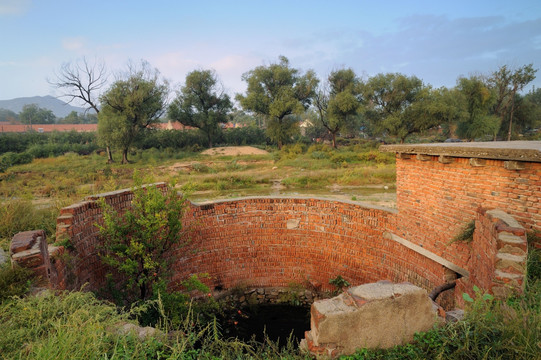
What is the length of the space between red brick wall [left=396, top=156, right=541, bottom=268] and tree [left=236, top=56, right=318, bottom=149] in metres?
25.5

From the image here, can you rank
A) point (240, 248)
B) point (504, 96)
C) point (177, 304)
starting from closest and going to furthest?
point (177, 304) < point (240, 248) < point (504, 96)

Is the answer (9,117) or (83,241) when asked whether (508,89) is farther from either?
(9,117)

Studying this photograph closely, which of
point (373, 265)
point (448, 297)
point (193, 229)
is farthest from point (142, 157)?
point (448, 297)

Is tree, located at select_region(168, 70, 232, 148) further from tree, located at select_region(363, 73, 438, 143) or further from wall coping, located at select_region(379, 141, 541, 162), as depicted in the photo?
wall coping, located at select_region(379, 141, 541, 162)

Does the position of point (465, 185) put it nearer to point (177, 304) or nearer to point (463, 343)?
point (463, 343)

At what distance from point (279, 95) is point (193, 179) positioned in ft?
57.8

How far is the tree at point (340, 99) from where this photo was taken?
2995cm

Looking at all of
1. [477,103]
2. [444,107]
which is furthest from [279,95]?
[477,103]

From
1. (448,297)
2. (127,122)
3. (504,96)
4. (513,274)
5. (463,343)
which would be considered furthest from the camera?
(504,96)

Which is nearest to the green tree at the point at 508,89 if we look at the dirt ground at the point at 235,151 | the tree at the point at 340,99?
the tree at the point at 340,99

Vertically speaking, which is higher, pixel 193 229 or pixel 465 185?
pixel 465 185

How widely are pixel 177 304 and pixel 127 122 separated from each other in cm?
2242

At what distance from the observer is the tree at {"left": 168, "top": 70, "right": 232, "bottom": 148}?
32312 millimetres

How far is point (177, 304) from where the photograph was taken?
5570 mm
